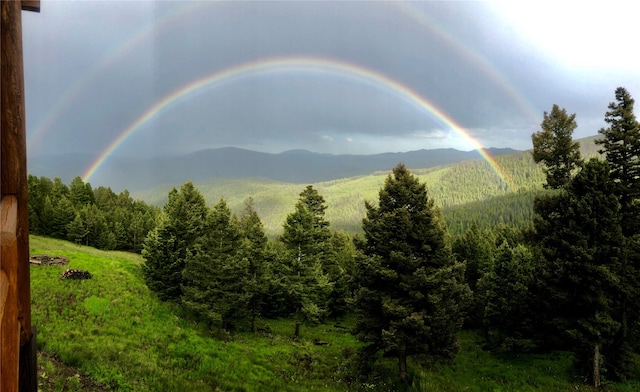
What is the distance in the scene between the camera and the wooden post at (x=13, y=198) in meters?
1.54

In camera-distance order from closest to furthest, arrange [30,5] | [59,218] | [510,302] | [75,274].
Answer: [30,5] < [75,274] < [510,302] < [59,218]

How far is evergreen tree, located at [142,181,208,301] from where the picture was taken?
32219mm

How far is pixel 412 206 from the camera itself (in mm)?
20531

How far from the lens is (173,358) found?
17984mm

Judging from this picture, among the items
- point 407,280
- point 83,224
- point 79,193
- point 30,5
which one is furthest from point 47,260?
point 79,193

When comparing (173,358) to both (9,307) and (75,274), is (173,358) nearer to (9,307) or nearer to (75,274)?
(75,274)

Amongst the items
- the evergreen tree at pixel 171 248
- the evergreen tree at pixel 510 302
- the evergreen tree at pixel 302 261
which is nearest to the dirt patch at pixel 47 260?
the evergreen tree at pixel 171 248

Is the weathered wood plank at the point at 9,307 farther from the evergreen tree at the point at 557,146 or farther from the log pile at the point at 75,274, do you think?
the evergreen tree at the point at 557,146

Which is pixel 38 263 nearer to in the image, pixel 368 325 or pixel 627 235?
pixel 368 325

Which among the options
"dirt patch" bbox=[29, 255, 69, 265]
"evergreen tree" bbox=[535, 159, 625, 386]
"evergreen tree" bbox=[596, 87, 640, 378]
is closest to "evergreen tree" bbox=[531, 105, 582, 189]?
"evergreen tree" bbox=[596, 87, 640, 378]

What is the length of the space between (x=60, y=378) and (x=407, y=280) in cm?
1524

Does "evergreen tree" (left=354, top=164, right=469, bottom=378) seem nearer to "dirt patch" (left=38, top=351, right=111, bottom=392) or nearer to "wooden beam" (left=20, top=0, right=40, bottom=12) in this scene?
"dirt patch" (left=38, top=351, right=111, bottom=392)

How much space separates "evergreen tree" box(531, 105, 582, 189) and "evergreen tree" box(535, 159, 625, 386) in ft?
23.7

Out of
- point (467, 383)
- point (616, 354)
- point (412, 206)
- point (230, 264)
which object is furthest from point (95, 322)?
point (616, 354)
